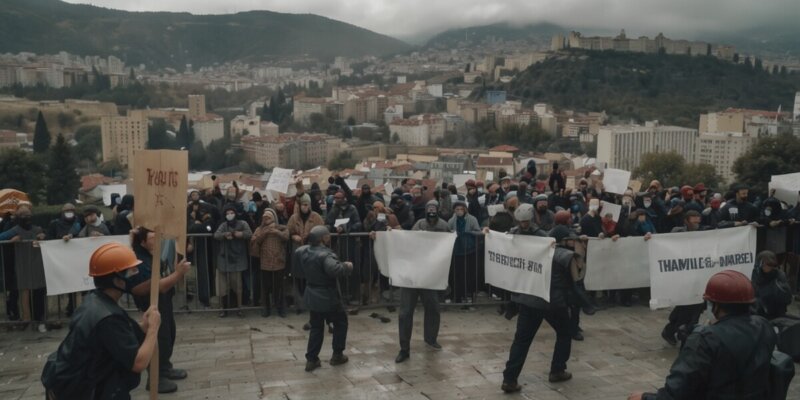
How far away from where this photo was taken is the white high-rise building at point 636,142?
11350 cm

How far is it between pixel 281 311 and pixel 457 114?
145388mm

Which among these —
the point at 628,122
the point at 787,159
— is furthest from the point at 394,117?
the point at 787,159

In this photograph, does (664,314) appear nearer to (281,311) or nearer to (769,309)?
(769,309)

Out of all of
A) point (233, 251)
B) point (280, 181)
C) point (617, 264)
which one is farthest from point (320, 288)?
point (280, 181)

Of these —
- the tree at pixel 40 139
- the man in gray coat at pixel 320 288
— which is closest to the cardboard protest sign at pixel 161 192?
the man in gray coat at pixel 320 288

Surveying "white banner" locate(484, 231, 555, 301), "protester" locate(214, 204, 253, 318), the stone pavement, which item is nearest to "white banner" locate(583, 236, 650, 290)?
the stone pavement

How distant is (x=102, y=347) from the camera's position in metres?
3.91

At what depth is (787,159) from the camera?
51.9 metres

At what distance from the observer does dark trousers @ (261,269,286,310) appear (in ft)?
29.5

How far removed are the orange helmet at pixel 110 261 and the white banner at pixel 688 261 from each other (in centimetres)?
522

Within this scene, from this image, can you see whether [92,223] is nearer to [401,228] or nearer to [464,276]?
[401,228]

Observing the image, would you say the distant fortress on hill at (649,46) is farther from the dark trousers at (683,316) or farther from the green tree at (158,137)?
the dark trousers at (683,316)

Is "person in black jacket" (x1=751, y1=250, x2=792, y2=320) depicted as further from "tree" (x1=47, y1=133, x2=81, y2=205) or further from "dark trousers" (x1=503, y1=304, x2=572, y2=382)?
"tree" (x1=47, y1=133, x2=81, y2=205)

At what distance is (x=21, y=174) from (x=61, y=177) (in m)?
8.16
